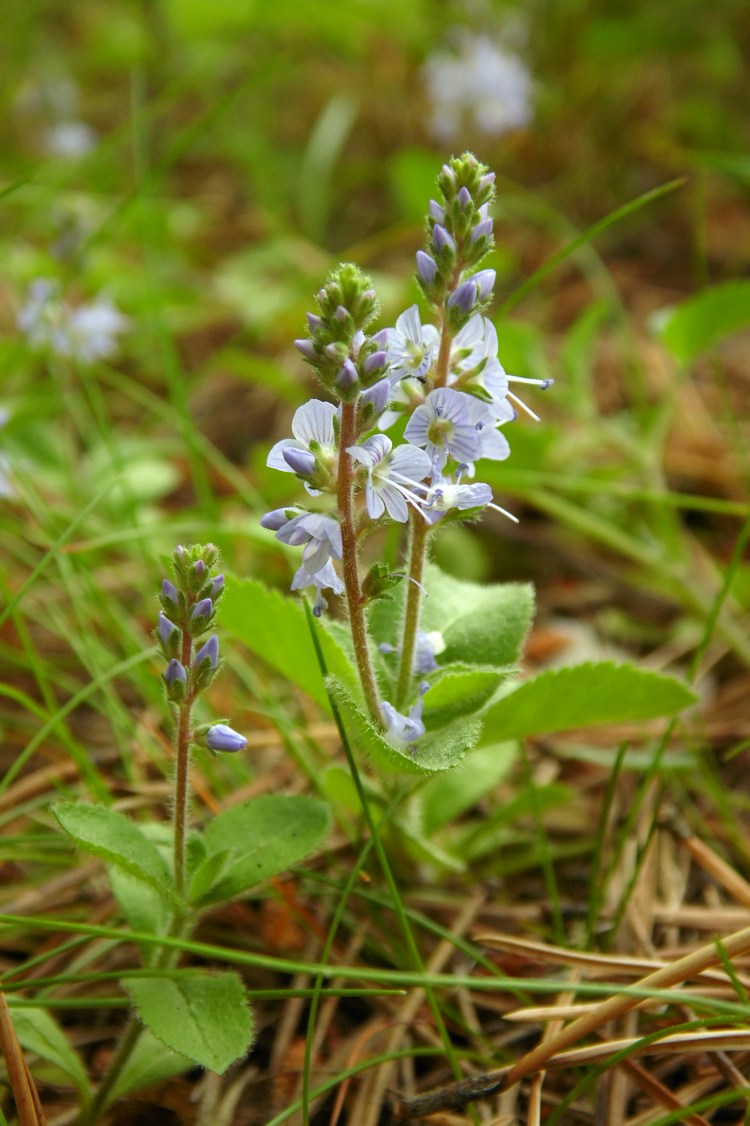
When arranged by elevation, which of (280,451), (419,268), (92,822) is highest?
(419,268)

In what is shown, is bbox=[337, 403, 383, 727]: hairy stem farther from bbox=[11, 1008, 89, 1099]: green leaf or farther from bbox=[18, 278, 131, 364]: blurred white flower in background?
bbox=[18, 278, 131, 364]: blurred white flower in background

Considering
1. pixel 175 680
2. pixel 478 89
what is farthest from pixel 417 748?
pixel 478 89

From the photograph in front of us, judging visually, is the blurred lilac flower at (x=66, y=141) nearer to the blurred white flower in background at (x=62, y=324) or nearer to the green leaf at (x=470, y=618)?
the blurred white flower in background at (x=62, y=324)

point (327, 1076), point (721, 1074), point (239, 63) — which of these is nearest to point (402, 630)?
point (327, 1076)

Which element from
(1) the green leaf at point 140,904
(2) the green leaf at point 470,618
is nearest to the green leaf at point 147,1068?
(1) the green leaf at point 140,904

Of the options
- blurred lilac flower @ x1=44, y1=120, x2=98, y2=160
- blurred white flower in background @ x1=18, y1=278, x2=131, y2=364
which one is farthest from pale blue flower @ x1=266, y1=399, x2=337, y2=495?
blurred lilac flower @ x1=44, y1=120, x2=98, y2=160

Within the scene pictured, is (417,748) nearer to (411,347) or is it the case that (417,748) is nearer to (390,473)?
(390,473)

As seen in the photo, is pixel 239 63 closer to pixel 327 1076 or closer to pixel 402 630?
pixel 402 630
